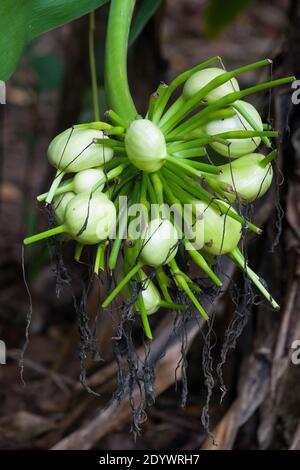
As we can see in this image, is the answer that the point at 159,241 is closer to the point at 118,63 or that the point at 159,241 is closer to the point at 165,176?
the point at 165,176

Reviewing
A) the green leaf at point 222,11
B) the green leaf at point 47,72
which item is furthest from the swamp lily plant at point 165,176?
the green leaf at point 47,72

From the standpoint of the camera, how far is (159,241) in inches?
25.0

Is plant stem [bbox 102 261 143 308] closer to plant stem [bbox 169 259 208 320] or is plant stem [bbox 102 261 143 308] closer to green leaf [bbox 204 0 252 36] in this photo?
plant stem [bbox 169 259 208 320]

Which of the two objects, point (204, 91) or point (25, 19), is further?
point (25, 19)

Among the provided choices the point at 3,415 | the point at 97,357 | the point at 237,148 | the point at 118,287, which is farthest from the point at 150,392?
the point at 3,415

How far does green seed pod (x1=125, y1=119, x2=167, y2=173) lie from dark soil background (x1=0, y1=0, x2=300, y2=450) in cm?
13

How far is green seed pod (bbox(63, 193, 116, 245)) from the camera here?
0.63 m

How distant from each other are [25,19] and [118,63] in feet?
0.47

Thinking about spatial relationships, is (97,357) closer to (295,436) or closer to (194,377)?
(295,436)

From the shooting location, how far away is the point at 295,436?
3.50ft

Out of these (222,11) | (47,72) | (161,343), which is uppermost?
(222,11)

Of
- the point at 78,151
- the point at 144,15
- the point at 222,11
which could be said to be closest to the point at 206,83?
the point at 78,151
